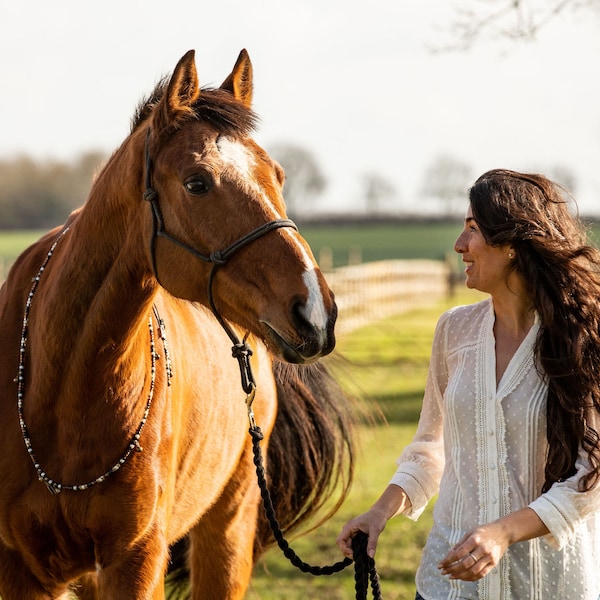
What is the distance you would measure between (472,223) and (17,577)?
188 cm

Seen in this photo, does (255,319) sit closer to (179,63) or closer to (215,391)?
(179,63)

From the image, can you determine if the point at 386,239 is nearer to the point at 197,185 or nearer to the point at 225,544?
the point at 225,544

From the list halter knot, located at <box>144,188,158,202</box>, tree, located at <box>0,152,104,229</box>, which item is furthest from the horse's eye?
tree, located at <box>0,152,104,229</box>

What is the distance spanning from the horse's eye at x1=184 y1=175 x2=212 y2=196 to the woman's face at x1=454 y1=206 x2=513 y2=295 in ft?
2.43

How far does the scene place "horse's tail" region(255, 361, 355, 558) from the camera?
4641 millimetres

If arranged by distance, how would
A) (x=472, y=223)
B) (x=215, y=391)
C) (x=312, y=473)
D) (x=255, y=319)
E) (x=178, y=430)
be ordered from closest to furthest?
(x=255, y=319) → (x=472, y=223) → (x=178, y=430) → (x=215, y=391) → (x=312, y=473)

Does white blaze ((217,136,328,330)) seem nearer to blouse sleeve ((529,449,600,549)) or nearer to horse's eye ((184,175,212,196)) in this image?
horse's eye ((184,175,212,196))

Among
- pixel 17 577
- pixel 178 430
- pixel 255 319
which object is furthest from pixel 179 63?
pixel 17 577

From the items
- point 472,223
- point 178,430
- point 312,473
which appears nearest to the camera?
point 472,223

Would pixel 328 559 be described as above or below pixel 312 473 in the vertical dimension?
below

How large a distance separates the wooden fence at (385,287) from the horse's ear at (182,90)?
17.2 metres

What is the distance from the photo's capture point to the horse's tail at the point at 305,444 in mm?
4641

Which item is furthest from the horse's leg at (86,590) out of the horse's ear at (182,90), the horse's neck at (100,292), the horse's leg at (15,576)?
the horse's ear at (182,90)

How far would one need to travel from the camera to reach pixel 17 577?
3.02 m
